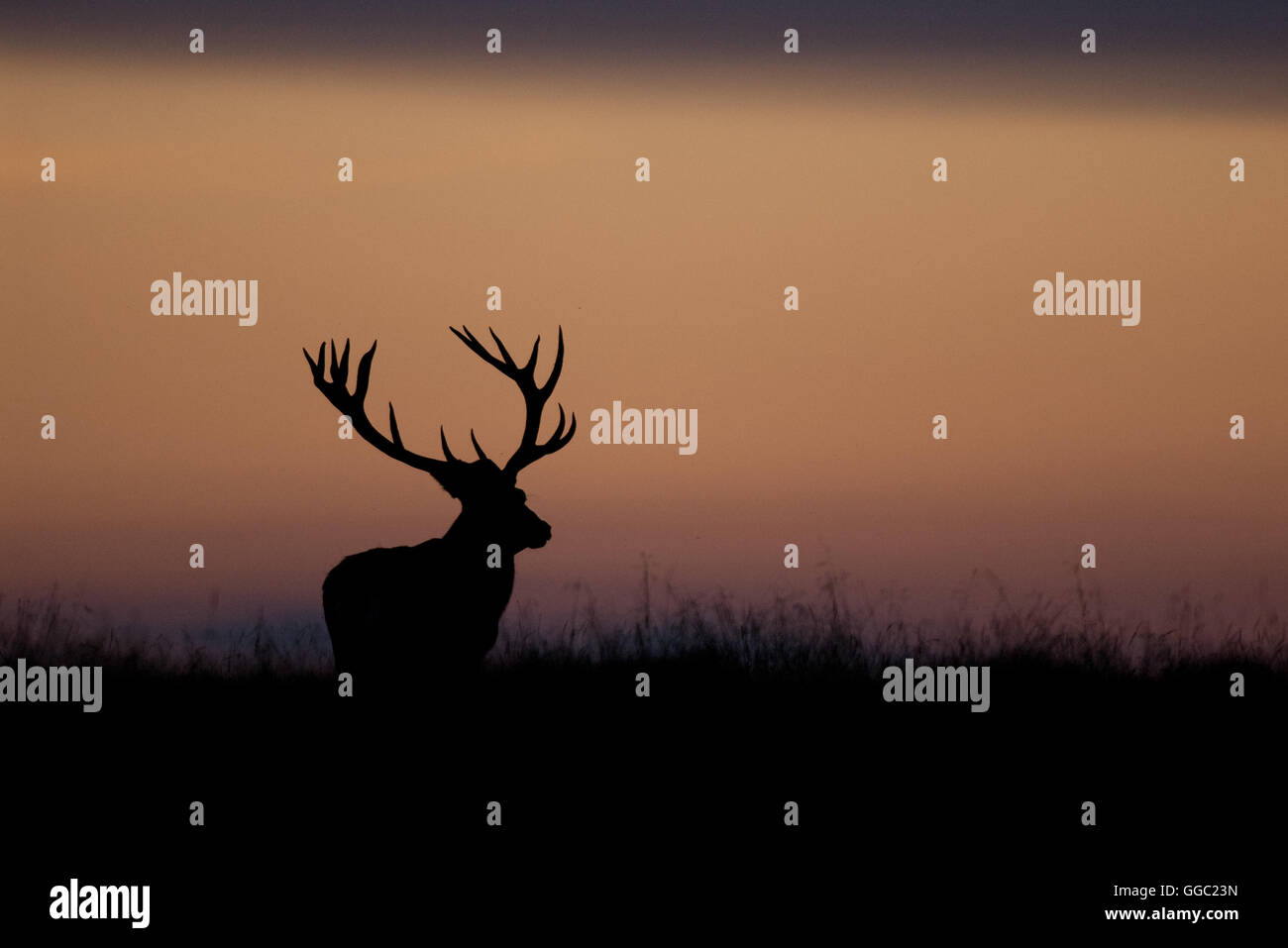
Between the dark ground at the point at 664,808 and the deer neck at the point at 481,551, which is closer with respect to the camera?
the dark ground at the point at 664,808

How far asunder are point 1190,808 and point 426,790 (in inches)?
128

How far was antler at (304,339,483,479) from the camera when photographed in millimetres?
10602

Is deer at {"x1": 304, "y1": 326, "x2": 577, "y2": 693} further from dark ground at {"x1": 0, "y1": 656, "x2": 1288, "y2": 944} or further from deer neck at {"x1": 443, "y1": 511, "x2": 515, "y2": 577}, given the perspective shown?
dark ground at {"x1": 0, "y1": 656, "x2": 1288, "y2": 944}

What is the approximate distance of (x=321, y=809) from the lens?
7641 millimetres

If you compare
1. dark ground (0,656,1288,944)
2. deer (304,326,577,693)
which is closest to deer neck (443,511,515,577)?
deer (304,326,577,693)

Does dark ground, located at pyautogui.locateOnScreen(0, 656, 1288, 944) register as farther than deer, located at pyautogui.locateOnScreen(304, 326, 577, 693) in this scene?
No

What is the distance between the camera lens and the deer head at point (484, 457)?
10.3m

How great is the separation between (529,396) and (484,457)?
1.66ft

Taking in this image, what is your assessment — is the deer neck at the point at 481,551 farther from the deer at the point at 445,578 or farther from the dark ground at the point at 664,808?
the dark ground at the point at 664,808

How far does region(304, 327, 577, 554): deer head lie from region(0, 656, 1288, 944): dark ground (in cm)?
124

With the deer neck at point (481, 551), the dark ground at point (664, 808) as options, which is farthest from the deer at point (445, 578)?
the dark ground at point (664, 808)
